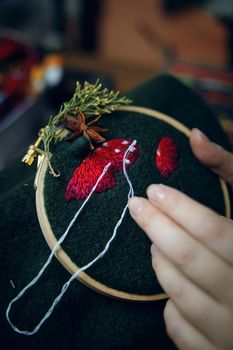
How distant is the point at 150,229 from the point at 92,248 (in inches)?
3.7

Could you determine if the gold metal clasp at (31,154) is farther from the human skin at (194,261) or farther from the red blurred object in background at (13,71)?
the red blurred object in background at (13,71)

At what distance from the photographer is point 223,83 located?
4.12 ft

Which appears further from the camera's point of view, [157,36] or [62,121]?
[157,36]

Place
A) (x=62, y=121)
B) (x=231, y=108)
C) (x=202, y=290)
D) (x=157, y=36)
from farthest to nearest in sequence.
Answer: (x=157, y=36) < (x=231, y=108) < (x=62, y=121) < (x=202, y=290)

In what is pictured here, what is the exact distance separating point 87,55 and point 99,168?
107cm

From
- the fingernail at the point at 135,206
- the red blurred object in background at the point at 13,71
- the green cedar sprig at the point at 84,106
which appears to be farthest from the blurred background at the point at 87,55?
the fingernail at the point at 135,206

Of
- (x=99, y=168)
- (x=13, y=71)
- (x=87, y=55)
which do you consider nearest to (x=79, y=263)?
(x=99, y=168)

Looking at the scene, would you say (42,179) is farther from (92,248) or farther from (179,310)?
(179,310)

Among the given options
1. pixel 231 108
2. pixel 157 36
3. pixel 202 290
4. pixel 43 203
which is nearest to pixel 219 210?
pixel 202 290

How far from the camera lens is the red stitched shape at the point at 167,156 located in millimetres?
596

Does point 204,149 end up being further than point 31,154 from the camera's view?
Yes

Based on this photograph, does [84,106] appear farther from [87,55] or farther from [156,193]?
[87,55]

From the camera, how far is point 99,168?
544 mm

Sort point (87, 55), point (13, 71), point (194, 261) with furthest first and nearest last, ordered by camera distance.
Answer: point (87, 55) < point (13, 71) < point (194, 261)
